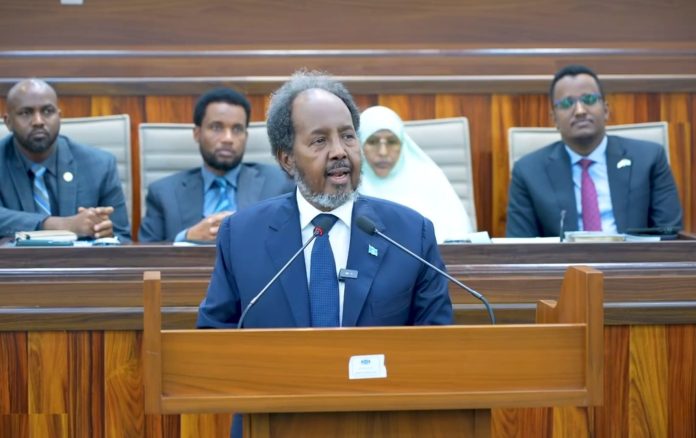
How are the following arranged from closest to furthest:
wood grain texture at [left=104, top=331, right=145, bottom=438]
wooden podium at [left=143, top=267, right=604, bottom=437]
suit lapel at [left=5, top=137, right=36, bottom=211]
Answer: wooden podium at [left=143, top=267, right=604, bottom=437], wood grain texture at [left=104, top=331, right=145, bottom=438], suit lapel at [left=5, top=137, right=36, bottom=211]

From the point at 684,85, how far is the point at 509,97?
0.63 metres

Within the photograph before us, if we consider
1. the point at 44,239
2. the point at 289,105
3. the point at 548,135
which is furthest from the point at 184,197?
the point at 289,105

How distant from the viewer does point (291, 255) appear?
169 cm

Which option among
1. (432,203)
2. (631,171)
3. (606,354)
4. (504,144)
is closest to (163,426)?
(606,354)

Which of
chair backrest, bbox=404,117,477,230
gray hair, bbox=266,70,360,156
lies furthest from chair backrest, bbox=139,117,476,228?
gray hair, bbox=266,70,360,156

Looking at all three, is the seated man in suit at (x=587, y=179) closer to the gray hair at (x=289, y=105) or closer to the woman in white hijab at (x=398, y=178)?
the woman in white hijab at (x=398, y=178)

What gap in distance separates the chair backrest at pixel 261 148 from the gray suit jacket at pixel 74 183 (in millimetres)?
205

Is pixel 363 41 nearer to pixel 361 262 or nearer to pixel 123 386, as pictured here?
pixel 123 386

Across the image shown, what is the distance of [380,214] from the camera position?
174cm

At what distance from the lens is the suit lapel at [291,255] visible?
1649mm

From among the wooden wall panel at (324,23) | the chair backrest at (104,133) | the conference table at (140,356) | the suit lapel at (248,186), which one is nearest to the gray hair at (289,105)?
the conference table at (140,356)

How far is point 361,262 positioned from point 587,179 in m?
2.00

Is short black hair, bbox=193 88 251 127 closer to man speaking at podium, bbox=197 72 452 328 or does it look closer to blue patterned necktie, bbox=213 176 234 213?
blue patterned necktie, bbox=213 176 234 213

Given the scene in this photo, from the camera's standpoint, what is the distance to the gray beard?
1.71 metres
